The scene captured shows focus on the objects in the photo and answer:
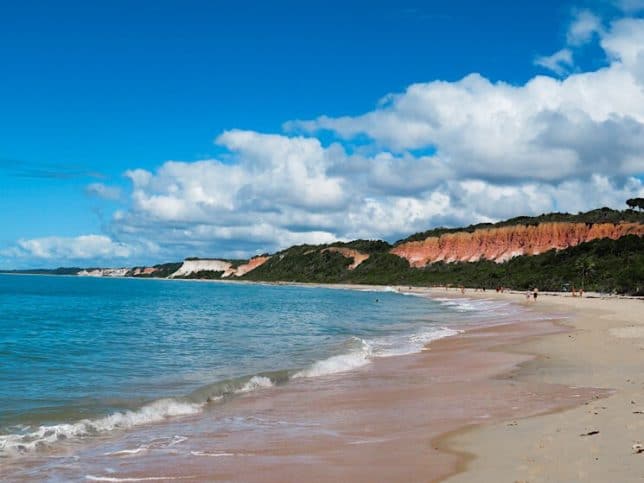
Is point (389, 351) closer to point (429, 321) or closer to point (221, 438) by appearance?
point (221, 438)

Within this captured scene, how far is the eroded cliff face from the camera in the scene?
10550cm

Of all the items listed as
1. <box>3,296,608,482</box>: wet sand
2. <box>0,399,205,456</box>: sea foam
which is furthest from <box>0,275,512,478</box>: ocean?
<box>3,296,608,482</box>: wet sand

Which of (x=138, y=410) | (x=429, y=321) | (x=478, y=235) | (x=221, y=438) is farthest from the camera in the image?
(x=478, y=235)

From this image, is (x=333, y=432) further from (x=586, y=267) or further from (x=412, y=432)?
(x=586, y=267)

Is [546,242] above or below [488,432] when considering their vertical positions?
above

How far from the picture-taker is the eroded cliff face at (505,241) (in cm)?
10550

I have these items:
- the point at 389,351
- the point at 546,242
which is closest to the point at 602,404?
the point at 389,351

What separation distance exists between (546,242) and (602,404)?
368 ft

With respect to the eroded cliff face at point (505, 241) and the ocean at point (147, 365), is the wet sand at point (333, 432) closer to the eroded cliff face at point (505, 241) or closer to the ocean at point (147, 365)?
the ocean at point (147, 365)

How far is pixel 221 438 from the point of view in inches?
389

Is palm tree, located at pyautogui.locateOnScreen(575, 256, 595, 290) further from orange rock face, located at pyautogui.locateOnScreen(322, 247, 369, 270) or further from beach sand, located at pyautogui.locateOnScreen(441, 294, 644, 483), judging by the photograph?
orange rock face, located at pyautogui.locateOnScreen(322, 247, 369, 270)

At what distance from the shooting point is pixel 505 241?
128 m

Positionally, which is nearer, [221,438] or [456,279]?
[221,438]

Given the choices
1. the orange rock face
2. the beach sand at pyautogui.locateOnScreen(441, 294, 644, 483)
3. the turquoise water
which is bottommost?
the turquoise water
